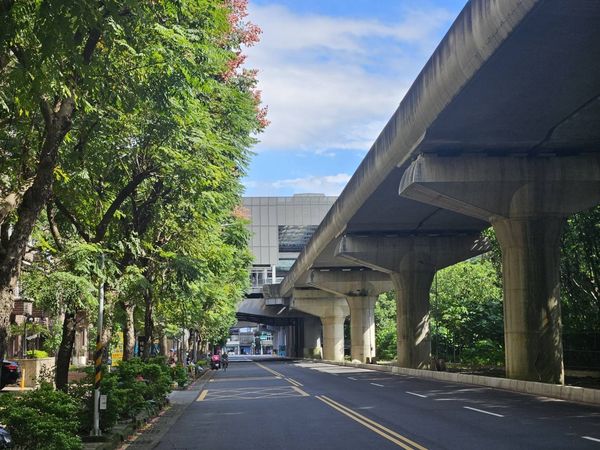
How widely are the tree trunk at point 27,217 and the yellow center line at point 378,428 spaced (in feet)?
21.9

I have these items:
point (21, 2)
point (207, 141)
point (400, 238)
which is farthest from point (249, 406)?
point (400, 238)

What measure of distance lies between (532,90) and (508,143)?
5397 millimetres

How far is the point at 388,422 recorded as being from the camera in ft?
55.4

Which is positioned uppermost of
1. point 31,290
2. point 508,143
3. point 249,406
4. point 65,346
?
point 508,143

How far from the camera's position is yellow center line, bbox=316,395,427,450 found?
13072 millimetres

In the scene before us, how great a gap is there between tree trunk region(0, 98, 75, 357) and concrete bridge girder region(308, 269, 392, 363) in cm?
5417

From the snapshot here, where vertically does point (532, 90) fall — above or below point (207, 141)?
above

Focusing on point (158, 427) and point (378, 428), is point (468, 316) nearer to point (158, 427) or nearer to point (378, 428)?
point (158, 427)

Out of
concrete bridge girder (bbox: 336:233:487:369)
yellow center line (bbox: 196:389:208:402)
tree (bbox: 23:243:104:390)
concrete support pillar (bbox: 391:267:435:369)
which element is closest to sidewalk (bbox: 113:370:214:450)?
yellow center line (bbox: 196:389:208:402)

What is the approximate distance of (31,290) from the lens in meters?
14.4

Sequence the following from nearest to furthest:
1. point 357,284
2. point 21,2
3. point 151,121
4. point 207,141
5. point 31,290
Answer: point 21,2
point 31,290
point 151,121
point 207,141
point 357,284

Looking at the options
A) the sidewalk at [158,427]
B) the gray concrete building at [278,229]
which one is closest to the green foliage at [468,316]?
the sidewalk at [158,427]

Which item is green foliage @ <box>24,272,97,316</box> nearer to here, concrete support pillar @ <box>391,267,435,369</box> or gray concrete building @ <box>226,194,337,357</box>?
concrete support pillar @ <box>391,267,435,369</box>

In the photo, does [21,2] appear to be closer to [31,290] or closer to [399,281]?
[31,290]
